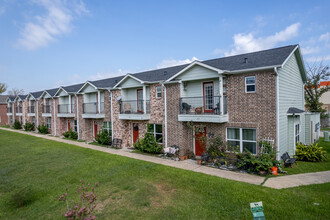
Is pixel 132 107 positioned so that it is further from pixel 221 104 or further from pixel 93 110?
pixel 221 104

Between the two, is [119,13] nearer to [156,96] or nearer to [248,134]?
Result: [156,96]

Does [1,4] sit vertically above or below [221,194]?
above

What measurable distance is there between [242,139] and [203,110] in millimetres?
2931

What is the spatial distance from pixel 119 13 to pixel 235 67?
11446 mm

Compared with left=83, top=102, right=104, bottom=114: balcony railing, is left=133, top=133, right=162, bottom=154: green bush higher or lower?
lower

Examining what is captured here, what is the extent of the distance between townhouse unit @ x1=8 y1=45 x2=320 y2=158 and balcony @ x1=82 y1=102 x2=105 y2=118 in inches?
5.4

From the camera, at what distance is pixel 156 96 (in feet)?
47.4

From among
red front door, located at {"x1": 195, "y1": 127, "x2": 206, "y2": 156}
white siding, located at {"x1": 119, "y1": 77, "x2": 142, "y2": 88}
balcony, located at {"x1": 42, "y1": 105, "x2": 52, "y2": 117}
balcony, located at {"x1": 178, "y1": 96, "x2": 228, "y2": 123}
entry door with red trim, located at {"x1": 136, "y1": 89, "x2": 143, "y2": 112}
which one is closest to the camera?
balcony, located at {"x1": 178, "y1": 96, "x2": 228, "y2": 123}

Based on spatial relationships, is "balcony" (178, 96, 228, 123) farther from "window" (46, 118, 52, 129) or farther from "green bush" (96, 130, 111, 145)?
"window" (46, 118, 52, 129)

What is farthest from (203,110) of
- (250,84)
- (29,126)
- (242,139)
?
(29,126)

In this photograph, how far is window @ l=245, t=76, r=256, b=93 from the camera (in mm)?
10239

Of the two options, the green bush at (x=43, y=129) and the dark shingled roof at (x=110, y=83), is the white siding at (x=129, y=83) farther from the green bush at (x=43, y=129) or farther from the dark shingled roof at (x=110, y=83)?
the green bush at (x=43, y=129)

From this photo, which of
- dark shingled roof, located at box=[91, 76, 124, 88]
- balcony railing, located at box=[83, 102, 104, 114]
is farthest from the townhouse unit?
dark shingled roof, located at box=[91, 76, 124, 88]

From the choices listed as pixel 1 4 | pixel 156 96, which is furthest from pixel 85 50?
pixel 156 96
